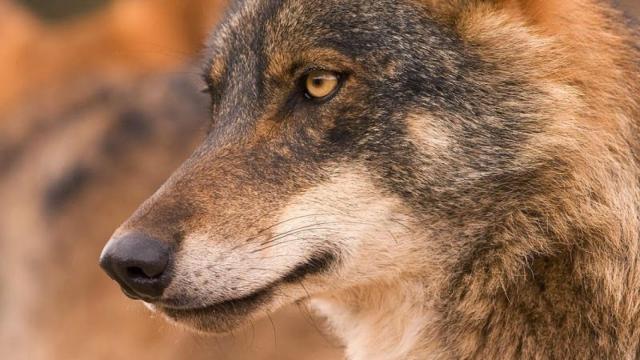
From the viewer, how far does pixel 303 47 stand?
3861mm

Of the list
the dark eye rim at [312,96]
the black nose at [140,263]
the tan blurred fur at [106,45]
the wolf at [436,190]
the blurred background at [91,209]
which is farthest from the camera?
the tan blurred fur at [106,45]

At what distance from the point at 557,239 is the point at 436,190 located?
1.35 ft

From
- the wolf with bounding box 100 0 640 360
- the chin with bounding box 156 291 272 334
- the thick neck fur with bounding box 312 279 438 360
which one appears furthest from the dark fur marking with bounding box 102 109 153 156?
the chin with bounding box 156 291 272 334

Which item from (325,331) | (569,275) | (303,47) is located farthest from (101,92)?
(569,275)

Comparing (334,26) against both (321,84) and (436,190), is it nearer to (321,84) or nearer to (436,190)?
(321,84)

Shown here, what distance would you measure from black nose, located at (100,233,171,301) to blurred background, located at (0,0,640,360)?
2427 millimetres

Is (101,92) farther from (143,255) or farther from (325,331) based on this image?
(143,255)

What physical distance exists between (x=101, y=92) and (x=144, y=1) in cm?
246

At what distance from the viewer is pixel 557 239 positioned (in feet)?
12.3

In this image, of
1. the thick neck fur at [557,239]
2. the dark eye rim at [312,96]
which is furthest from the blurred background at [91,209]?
the thick neck fur at [557,239]

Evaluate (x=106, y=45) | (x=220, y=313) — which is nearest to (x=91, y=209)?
(x=106, y=45)

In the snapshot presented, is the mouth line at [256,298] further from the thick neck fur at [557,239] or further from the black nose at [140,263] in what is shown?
the thick neck fur at [557,239]

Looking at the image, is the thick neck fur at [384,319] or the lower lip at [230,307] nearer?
the lower lip at [230,307]

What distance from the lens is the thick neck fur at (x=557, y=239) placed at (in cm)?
366
